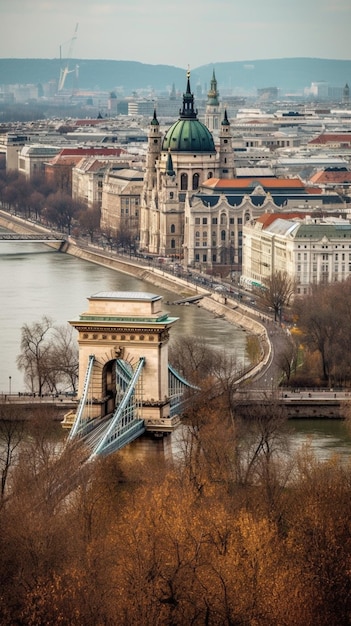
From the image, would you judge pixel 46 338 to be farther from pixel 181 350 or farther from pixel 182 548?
pixel 182 548

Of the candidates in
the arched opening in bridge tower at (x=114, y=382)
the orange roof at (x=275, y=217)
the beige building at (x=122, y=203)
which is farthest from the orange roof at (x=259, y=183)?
the arched opening in bridge tower at (x=114, y=382)

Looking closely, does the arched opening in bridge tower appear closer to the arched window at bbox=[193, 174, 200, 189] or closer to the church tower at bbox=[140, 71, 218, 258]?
the church tower at bbox=[140, 71, 218, 258]

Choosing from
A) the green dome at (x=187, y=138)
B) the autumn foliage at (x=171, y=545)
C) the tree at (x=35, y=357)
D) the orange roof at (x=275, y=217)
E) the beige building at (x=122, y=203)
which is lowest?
the beige building at (x=122, y=203)

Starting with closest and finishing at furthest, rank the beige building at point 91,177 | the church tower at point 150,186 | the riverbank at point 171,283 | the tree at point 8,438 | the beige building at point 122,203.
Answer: the tree at point 8,438 → the riverbank at point 171,283 → the church tower at point 150,186 → the beige building at point 122,203 → the beige building at point 91,177

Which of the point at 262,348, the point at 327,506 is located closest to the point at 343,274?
the point at 262,348

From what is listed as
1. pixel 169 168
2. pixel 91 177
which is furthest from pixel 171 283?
pixel 91 177

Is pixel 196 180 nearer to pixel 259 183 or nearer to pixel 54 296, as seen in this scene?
pixel 259 183

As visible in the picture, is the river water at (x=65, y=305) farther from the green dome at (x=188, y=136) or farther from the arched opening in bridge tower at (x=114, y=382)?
the green dome at (x=188, y=136)
